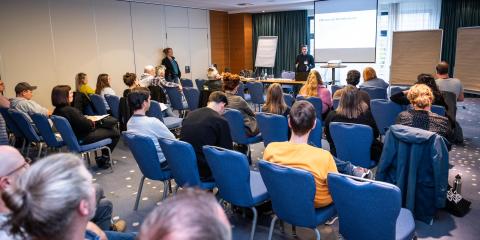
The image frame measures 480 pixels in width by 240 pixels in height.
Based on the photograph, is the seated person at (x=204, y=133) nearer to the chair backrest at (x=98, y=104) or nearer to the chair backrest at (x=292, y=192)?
the chair backrest at (x=292, y=192)

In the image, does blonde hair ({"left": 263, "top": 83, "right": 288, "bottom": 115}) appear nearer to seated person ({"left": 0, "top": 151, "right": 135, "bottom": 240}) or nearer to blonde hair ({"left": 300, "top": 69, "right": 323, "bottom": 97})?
blonde hair ({"left": 300, "top": 69, "right": 323, "bottom": 97})

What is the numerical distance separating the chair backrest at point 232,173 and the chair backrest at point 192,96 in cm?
459

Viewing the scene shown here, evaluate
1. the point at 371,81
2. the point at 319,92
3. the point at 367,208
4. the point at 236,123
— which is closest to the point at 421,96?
the point at 367,208

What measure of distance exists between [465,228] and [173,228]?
340cm

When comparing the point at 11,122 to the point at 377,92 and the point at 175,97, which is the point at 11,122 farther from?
the point at 377,92

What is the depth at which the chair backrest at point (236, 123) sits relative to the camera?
15.7 ft

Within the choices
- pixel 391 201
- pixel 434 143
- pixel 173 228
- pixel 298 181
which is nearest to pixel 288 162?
pixel 298 181

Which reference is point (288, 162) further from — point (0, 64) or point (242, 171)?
point (0, 64)

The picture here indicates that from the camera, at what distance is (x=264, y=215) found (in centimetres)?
363

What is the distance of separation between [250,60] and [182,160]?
11.4 metres

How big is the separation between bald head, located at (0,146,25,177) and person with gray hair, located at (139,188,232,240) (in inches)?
55.9

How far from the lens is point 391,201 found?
6.95 ft

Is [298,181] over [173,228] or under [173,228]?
under

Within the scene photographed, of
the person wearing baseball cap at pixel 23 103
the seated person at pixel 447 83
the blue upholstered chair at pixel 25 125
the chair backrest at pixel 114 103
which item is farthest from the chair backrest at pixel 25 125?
the seated person at pixel 447 83
